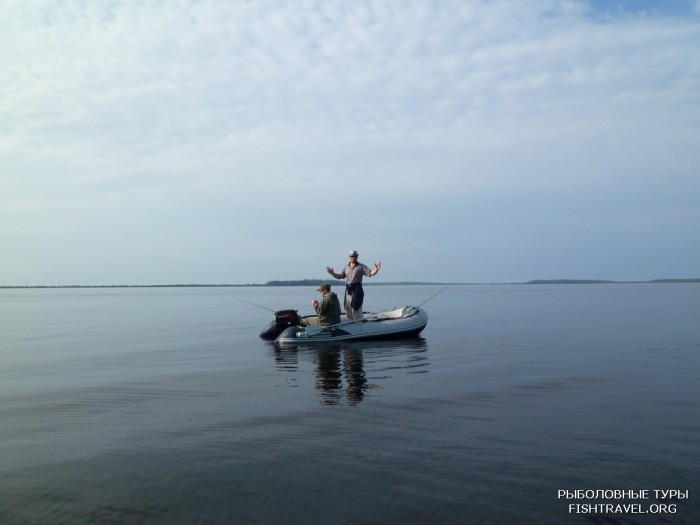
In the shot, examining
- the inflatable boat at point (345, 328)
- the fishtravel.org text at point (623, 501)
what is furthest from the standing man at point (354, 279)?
the fishtravel.org text at point (623, 501)

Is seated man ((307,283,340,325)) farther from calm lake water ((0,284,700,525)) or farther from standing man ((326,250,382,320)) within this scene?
calm lake water ((0,284,700,525))

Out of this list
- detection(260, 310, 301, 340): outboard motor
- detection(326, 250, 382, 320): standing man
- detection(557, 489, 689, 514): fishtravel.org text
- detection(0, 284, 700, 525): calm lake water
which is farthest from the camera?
detection(260, 310, 301, 340): outboard motor

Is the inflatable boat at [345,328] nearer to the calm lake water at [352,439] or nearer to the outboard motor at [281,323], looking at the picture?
the outboard motor at [281,323]

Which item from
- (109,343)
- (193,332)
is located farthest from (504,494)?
(193,332)

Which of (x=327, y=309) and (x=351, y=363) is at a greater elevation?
(x=327, y=309)

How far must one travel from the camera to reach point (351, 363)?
13.2 m

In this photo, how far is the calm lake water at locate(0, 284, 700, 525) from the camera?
16.5ft

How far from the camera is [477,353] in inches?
587

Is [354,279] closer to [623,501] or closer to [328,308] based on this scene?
[328,308]

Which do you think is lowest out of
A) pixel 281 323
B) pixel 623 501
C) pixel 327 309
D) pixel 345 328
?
pixel 623 501

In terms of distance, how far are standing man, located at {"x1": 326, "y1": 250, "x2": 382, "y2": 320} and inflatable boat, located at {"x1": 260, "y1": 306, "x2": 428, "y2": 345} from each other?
366mm

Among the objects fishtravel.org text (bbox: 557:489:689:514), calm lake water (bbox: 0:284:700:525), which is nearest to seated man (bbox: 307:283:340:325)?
calm lake water (bbox: 0:284:700:525)

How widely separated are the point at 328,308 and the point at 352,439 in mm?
9176

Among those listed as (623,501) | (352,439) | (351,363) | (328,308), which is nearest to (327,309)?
(328,308)
